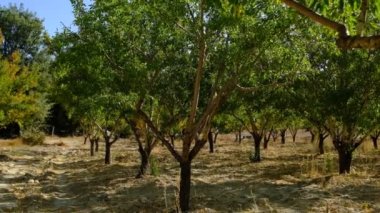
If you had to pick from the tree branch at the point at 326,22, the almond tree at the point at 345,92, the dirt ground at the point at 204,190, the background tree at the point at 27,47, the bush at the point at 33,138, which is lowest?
the dirt ground at the point at 204,190

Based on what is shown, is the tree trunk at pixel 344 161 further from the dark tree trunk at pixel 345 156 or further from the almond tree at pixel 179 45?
the almond tree at pixel 179 45

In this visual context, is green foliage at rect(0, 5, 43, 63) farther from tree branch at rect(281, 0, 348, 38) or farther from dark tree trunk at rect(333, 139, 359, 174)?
tree branch at rect(281, 0, 348, 38)

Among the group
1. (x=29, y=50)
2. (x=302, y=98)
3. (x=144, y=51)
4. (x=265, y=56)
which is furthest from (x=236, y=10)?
(x=29, y=50)

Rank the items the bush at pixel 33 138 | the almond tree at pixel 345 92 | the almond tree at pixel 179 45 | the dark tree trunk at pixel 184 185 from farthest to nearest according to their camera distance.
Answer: the bush at pixel 33 138 → the almond tree at pixel 345 92 → the dark tree trunk at pixel 184 185 → the almond tree at pixel 179 45

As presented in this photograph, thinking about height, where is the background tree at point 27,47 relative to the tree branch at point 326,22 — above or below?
above

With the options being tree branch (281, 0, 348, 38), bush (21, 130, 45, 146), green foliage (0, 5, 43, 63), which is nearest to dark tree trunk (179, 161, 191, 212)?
tree branch (281, 0, 348, 38)

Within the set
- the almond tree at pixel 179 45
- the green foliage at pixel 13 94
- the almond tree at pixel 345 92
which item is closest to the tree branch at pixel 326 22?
the almond tree at pixel 179 45

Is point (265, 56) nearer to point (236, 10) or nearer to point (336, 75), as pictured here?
point (336, 75)

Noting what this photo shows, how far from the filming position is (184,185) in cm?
1200

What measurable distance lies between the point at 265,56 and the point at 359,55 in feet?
18.0

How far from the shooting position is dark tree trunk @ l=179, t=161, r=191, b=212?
39.3 feet

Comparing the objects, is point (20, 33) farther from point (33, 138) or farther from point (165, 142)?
point (165, 142)

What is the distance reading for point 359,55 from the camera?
1590 centimetres

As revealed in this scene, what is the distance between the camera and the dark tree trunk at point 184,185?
11992mm
